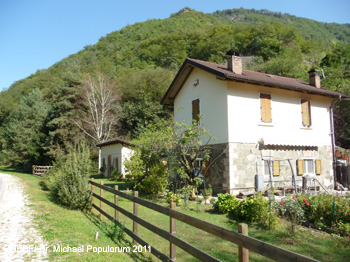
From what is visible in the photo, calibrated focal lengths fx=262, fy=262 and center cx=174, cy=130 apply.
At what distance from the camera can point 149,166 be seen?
12352 mm

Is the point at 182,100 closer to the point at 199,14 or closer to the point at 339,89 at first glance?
the point at 339,89

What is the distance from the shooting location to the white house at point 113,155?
21781mm

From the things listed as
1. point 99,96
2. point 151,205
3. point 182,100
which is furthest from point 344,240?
point 99,96

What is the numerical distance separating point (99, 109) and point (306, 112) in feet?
75.6

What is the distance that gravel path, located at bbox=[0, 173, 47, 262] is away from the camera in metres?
4.51

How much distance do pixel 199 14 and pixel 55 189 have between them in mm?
93301

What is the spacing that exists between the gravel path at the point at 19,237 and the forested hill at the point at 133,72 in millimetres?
10499

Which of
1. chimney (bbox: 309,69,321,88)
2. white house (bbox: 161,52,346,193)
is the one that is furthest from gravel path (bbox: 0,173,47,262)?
chimney (bbox: 309,69,321,88)

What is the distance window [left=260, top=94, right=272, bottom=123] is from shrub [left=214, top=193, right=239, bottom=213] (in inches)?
231

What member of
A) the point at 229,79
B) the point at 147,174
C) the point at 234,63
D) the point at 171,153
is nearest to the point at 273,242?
the point at 171,153

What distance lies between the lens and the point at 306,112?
49.9ft

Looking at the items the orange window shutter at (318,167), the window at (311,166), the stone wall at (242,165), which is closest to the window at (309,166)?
the window at (311,166)

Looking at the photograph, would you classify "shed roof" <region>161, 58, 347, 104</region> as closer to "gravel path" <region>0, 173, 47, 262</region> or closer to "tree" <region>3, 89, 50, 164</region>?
"gravel path" <region>0, 173, 47, 262</region>

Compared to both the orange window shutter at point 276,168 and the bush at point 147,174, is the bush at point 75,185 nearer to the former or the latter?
the bush at point 147,174
